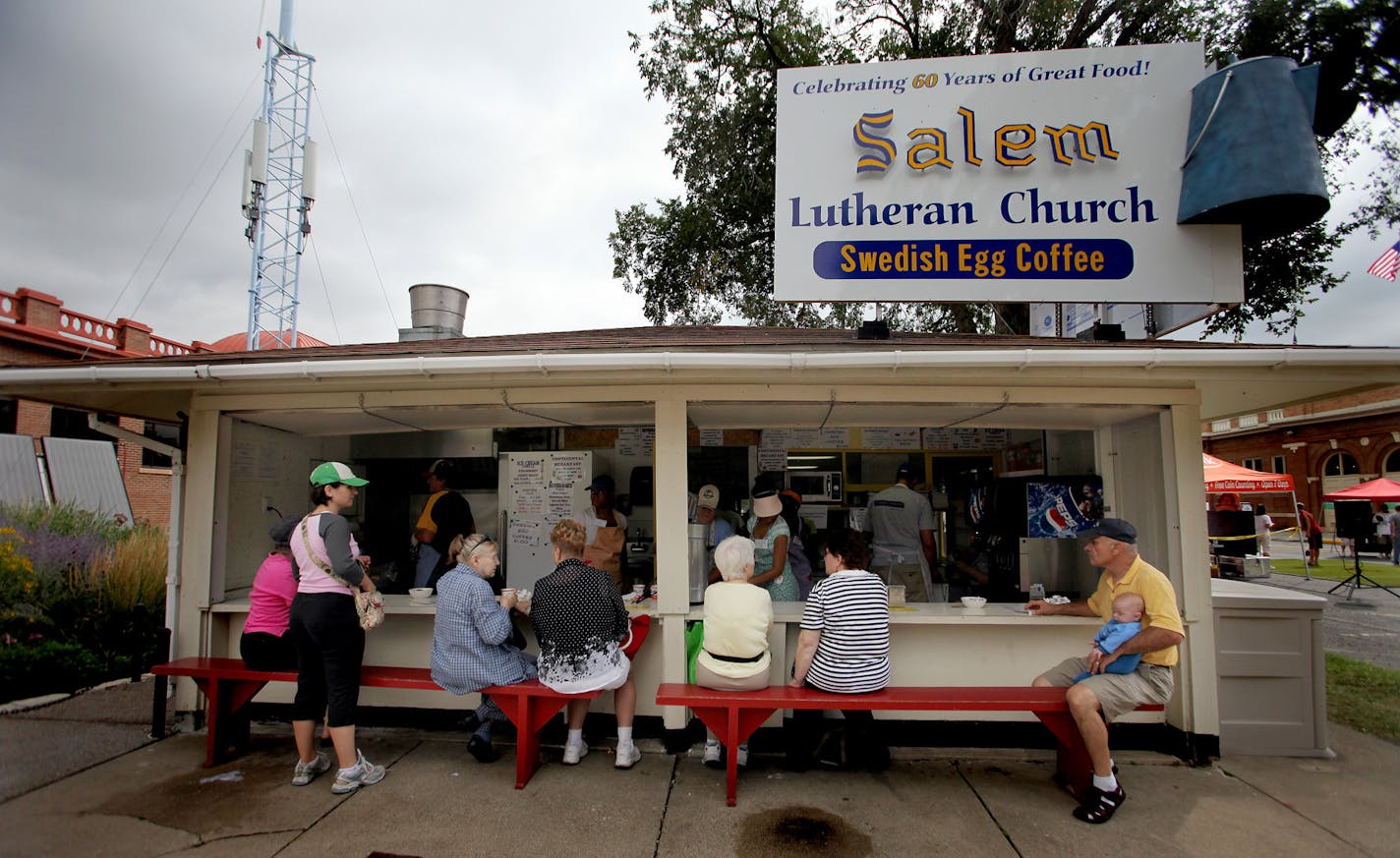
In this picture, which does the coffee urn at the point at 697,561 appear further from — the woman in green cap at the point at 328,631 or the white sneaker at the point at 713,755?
the woman in green cap at the point at 328,631

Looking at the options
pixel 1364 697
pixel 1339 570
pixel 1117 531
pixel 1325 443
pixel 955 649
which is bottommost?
pixel 1339 570

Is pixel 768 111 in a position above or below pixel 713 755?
above

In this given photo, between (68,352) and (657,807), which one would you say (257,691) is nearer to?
(657,807)

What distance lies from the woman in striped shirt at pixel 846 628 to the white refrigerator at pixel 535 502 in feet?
9.94

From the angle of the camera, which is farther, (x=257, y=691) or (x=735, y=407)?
(x=735, y=407)

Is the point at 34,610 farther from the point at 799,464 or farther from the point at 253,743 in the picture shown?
the point at 799,464

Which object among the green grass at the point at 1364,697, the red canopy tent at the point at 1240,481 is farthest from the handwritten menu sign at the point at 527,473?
the red canopy tent at the point at 1240,481

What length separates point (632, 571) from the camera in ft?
22.4

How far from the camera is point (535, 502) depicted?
650 centimetres

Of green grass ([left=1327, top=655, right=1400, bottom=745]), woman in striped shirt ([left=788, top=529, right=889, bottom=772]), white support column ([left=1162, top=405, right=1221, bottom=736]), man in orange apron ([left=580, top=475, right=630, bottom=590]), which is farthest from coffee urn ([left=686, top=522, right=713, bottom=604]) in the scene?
green grass ([left=1327, top=655, right=1400, bottom=745])

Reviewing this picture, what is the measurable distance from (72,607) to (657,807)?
21.8 ft

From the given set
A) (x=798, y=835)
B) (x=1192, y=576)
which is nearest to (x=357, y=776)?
(x=798, y=835)

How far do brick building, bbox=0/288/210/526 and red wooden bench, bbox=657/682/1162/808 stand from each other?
49.4ft

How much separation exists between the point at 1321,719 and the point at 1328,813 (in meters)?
0.97
